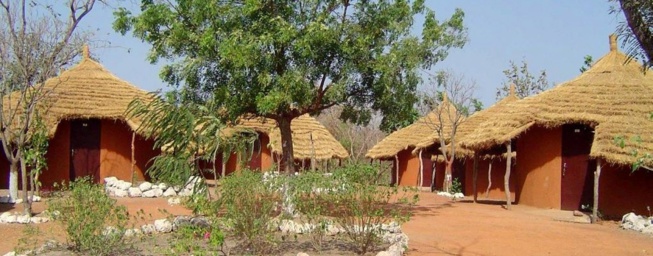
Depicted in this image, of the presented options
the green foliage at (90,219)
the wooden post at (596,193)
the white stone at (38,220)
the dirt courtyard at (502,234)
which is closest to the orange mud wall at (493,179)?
the dirt courtyard at (502,234)

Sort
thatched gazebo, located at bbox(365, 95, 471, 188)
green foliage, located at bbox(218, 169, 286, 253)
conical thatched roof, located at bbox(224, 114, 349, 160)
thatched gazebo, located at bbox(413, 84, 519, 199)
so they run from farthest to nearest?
thatched gazebo, located at bbox(365, 95, 471, 188) → conical thatched roof, located at bbox(224, 114, 349, 160) → thatched gazebo, located at bbox(413, 84, 519, 199) → green foliage, located at bbox(218, 169, 286, 253)

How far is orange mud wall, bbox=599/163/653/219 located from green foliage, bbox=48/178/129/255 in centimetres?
1035

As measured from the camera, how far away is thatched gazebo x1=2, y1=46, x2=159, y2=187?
1869 cm

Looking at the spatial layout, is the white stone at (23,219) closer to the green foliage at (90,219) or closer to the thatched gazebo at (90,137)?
the green foliage at (90,219)

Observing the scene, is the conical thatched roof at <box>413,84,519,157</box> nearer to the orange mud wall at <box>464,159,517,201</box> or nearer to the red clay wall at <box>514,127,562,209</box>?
the orange mud wall at <box>464,159,517,201</box>

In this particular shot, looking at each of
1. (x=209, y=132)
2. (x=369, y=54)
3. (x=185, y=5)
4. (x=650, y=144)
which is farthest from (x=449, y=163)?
(x=209, y=132)

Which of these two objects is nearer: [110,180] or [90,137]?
[110,180]

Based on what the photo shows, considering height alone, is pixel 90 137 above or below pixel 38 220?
above

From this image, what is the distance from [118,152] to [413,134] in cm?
1303

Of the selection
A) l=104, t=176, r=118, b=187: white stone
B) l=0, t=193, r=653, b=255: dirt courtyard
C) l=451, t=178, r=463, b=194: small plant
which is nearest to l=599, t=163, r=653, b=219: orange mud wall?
l=0, t=193, r=653, b=255: dirt courtyard

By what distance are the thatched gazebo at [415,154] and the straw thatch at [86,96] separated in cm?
1085

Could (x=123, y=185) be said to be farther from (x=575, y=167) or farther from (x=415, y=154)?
(x=415, y=154)

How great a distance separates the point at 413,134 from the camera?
94.1 ft

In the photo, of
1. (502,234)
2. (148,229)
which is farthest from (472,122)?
(148,229)
